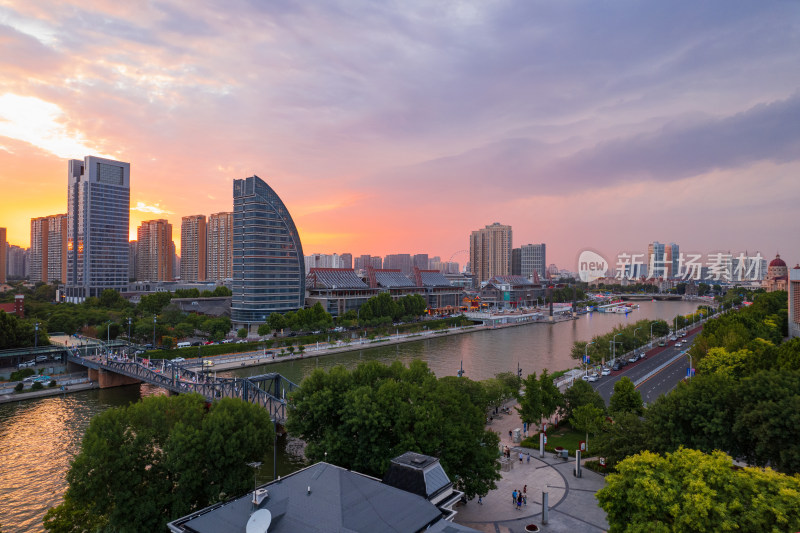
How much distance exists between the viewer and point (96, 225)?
79.7 metres

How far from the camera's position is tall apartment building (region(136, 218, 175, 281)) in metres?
116

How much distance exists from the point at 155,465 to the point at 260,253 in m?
46.8

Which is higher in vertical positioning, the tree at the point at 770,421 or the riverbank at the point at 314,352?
the tree at the point at 770,421

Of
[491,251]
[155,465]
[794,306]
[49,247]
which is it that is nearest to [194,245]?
[49,247]

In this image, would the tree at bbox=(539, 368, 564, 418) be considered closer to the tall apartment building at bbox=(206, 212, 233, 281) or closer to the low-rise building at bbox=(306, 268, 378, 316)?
the low-rise building at bbox=(306, 268, 378, 316)

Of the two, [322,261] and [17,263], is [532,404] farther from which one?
[17,263]

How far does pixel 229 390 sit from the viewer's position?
2902 cm

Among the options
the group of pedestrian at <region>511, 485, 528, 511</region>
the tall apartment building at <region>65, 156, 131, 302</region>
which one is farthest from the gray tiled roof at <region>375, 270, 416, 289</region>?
the group of pedestrian at <region>511, 485, 528, 511</region>

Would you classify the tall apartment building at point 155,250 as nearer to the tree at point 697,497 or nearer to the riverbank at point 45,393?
the riverbank at point 45,393

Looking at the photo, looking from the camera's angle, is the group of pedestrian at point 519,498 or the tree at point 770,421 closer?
the tree at point 770,421

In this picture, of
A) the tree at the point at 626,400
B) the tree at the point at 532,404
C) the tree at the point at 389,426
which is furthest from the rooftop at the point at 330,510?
the tree at the point at 626,400

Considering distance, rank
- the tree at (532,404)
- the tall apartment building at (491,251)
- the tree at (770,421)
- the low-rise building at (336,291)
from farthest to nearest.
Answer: the tall apartment building at (491,251), the low-rise building at (336,291), the tree at (532,404), the tree at (770,421)

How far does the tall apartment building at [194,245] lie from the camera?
371 ft

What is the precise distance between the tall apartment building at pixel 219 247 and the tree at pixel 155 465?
9872 centimetres
